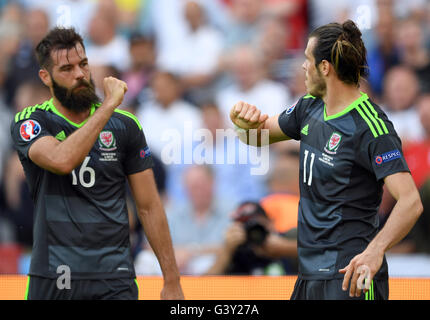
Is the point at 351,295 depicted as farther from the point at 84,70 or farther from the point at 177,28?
the point at 177,28

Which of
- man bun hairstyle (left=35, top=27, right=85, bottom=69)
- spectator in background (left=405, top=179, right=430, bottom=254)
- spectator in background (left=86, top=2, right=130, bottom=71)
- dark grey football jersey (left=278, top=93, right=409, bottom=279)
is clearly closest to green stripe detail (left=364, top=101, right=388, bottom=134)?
dark grey football jersey (left=278, top=93, right=409, bottom=279)

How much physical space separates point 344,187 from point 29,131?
1.88m

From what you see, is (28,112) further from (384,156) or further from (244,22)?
(244,22)

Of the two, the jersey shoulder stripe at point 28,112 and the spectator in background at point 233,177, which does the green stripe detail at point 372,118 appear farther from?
the spectator in background at point 233,177

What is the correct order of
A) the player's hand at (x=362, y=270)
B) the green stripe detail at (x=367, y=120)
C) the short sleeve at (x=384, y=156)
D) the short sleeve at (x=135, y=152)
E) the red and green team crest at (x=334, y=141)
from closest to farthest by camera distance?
the player's hand at (x=362, y=270), the short sleeve at (x=384, y=156), the green stripe detail at (x=367, y=120), the red and green team crest at (x=334, y=141), the short sleeve at (x=135, y=152)

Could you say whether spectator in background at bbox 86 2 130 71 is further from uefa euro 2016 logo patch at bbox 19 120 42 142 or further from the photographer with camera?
uefa euro 2016 logo patch at bbox 19 120 42 142

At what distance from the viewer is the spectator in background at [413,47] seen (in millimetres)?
8062

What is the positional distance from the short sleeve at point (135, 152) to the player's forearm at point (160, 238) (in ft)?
0.81

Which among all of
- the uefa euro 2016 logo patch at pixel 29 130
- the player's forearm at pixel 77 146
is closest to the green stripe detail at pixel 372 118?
the player's forearm at pixel 77 146

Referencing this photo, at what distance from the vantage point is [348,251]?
3.90 meters

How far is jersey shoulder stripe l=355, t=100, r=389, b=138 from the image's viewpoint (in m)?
3.85

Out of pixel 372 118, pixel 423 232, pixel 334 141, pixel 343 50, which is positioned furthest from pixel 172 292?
pixel 423 232
